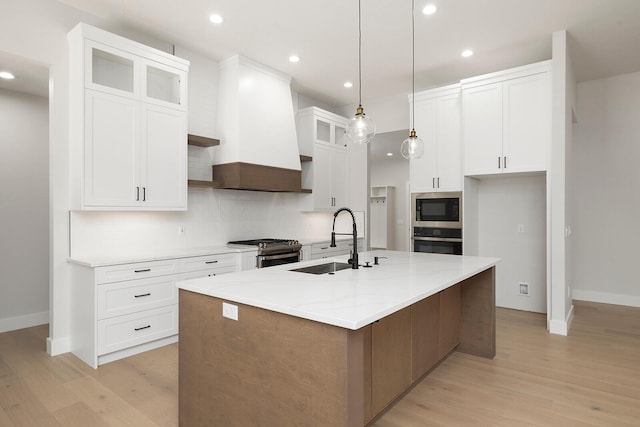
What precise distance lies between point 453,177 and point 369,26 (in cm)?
209

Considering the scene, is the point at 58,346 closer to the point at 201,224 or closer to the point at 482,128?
the point at 201,224

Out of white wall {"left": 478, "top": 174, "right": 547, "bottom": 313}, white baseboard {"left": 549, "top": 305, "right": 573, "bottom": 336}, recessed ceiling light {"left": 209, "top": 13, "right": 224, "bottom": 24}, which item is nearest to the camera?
recessed ceiling light {"left": 209, "top": 13, "right": 224, "bottom": 24}

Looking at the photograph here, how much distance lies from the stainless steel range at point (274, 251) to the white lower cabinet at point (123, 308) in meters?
0.82

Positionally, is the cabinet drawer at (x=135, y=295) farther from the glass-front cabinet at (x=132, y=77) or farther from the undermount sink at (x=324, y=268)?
the glass-front cabinet at (x=132, y=77)

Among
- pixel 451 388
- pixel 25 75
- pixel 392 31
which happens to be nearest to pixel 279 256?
pixel 451 388

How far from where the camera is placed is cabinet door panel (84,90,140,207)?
10.2 ft

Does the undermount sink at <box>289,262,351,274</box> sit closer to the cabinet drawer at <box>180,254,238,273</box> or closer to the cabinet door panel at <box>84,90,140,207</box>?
the cabinet drawer at <box>180,254,238,273</box>

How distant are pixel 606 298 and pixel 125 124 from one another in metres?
6.17

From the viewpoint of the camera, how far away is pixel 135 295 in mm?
3211

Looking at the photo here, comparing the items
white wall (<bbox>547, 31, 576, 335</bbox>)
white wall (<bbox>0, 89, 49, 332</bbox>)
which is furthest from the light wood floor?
white wall (<bbox>0, 89, 49, 332</bbox>)

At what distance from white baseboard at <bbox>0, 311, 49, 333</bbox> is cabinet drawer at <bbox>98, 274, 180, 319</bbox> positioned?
174 centimetres

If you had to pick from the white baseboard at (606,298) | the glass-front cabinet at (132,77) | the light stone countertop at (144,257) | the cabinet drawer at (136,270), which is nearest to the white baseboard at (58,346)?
the light stone countertop at (144,257)

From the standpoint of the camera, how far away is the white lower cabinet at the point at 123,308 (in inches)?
118

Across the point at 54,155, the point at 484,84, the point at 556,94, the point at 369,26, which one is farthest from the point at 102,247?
the point at 556,94
